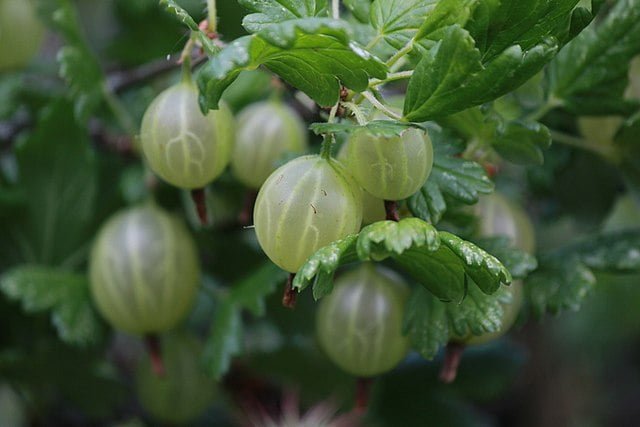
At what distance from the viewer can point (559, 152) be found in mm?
891

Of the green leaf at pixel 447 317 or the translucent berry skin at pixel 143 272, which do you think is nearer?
the green leaf at pixel 447 317

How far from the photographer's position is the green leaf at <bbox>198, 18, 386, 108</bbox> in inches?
18.2

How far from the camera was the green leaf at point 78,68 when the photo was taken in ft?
2.75

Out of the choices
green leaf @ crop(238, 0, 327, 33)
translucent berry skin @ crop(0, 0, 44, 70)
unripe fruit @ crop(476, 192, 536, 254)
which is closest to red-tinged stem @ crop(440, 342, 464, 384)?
unripe fruit @ crop(476, 192, 536, 254)

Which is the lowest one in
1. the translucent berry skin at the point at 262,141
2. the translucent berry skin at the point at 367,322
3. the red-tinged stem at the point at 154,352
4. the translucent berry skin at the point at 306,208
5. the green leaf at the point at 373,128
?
the red-tinged stem at the point at 154,352

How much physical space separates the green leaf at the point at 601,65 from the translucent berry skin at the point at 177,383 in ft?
1.84

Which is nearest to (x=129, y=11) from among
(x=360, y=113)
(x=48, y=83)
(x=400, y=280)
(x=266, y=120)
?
(x=48, y=83)

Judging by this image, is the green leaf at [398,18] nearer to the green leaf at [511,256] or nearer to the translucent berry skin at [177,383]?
the green leaf at [511,256]

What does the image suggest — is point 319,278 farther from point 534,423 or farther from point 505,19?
point 534,423

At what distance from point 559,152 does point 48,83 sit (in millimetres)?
796

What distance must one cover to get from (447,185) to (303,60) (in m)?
0.18

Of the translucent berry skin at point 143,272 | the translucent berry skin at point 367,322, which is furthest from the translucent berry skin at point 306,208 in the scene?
the translucent berry skin at point 143,272

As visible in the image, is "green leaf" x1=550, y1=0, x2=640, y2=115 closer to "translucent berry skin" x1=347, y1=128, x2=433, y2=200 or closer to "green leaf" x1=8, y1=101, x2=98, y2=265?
"translucent berry skin" x1=347, y1=128, x2=433, y2=200

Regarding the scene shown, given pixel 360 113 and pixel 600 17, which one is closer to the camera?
pixel 360 113
